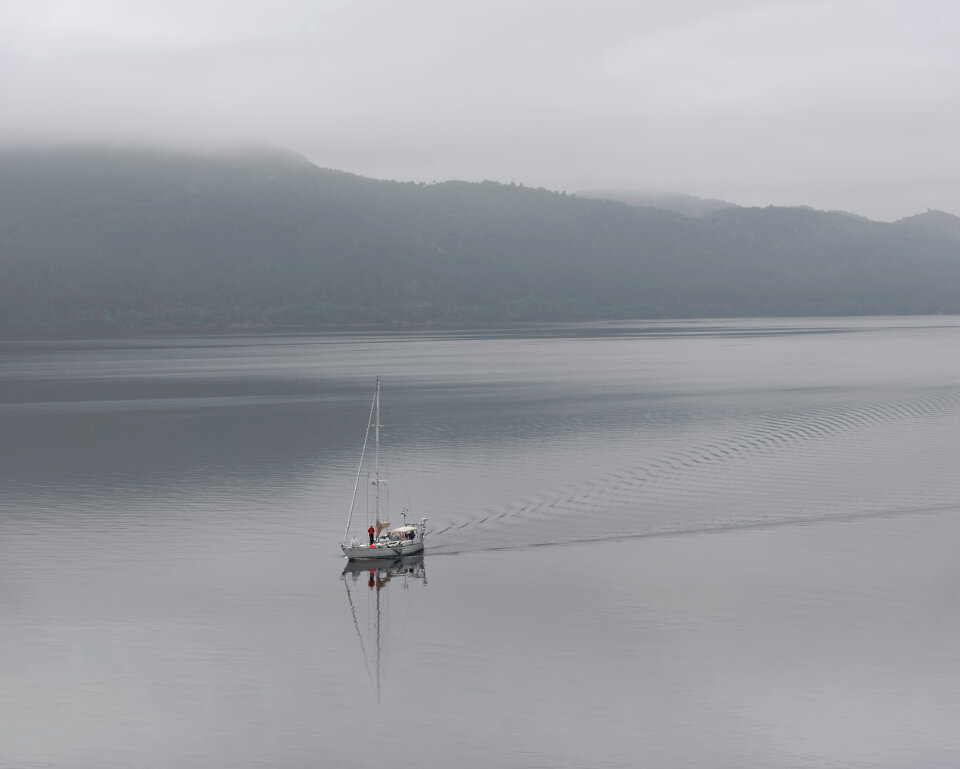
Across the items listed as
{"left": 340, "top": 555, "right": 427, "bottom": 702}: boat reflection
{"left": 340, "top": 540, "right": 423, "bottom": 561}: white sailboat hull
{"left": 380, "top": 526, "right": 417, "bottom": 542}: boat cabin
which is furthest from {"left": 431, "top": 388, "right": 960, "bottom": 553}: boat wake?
{"left": 340, "top": 555, "right": 427, "bottom": 702}: boat reflection

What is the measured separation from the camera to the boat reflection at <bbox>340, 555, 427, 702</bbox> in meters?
44.8

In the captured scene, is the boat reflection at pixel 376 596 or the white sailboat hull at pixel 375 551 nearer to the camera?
the boat reflection at pixel 376 596

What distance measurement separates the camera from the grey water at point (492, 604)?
1483 inches

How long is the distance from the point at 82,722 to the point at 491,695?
1335 cm

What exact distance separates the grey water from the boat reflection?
19cm

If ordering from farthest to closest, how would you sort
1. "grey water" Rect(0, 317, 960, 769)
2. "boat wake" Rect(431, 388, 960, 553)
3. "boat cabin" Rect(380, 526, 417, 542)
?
1. "boat wake" Rect(431, 388, 960, 553)
2. "boat cabin" Rect(380, 526, 417, 542)
3. "grey water" Rect(0, 317, 960, 769)

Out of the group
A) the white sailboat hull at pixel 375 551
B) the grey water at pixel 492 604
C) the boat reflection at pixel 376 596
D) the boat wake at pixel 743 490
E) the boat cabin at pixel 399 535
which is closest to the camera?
the grey water at pixel 492 604

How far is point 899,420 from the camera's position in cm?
11669

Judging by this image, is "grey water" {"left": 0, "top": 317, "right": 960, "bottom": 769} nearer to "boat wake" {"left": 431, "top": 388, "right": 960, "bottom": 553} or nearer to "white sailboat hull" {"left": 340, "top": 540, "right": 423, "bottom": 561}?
"boat wake" {"left": 431, "top": 388, "right": 960, "bottom": 553}

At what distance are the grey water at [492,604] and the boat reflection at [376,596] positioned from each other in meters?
0.19

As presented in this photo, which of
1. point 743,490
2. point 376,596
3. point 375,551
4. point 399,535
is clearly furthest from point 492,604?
point 743,490

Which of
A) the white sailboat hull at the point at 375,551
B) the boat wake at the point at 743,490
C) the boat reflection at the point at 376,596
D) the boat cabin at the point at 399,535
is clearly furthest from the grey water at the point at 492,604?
the boat cabin at the point at 399,535

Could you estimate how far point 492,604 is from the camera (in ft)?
167

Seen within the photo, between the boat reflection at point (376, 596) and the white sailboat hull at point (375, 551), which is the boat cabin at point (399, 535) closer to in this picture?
the white sailboat hull at point (375, 551)
